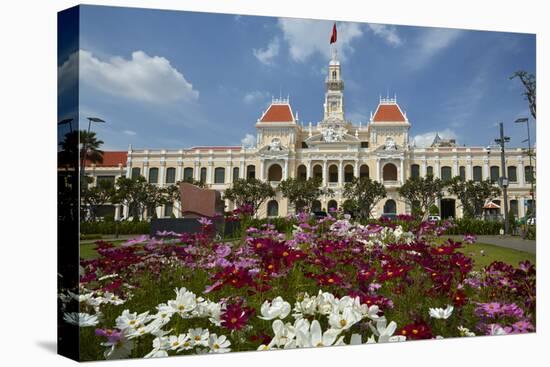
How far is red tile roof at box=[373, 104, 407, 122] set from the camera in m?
5.95

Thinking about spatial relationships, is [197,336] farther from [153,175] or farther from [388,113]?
[388,113]

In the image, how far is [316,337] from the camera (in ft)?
8.73

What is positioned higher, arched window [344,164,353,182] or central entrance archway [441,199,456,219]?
arched window [344,164,353,182]

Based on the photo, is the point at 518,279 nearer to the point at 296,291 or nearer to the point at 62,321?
the point at 296,291

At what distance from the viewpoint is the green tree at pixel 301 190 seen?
23.8ft

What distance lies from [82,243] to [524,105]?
16.8 feet

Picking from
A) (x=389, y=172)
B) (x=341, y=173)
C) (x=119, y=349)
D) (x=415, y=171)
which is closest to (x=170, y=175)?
(x=341, y=173)

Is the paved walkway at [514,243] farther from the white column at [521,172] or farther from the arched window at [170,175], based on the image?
the arched window at [170,175]

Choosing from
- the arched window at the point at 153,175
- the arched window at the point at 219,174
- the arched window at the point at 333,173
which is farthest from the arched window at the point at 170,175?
the arched window at the point at 333,173

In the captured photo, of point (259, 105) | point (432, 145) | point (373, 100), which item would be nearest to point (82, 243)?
point (259, 105)

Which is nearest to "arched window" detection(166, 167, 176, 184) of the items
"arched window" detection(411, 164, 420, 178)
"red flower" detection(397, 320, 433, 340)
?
"arched window" detection(411, 164, 420, 178)

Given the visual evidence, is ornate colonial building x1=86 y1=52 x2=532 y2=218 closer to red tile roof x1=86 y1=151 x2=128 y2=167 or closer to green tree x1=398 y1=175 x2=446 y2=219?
red tile roof x1=86 y1=151 x2=128 y2=167

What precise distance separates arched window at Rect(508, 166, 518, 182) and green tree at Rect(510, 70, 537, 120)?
0.66m

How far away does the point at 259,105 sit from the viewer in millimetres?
5930
